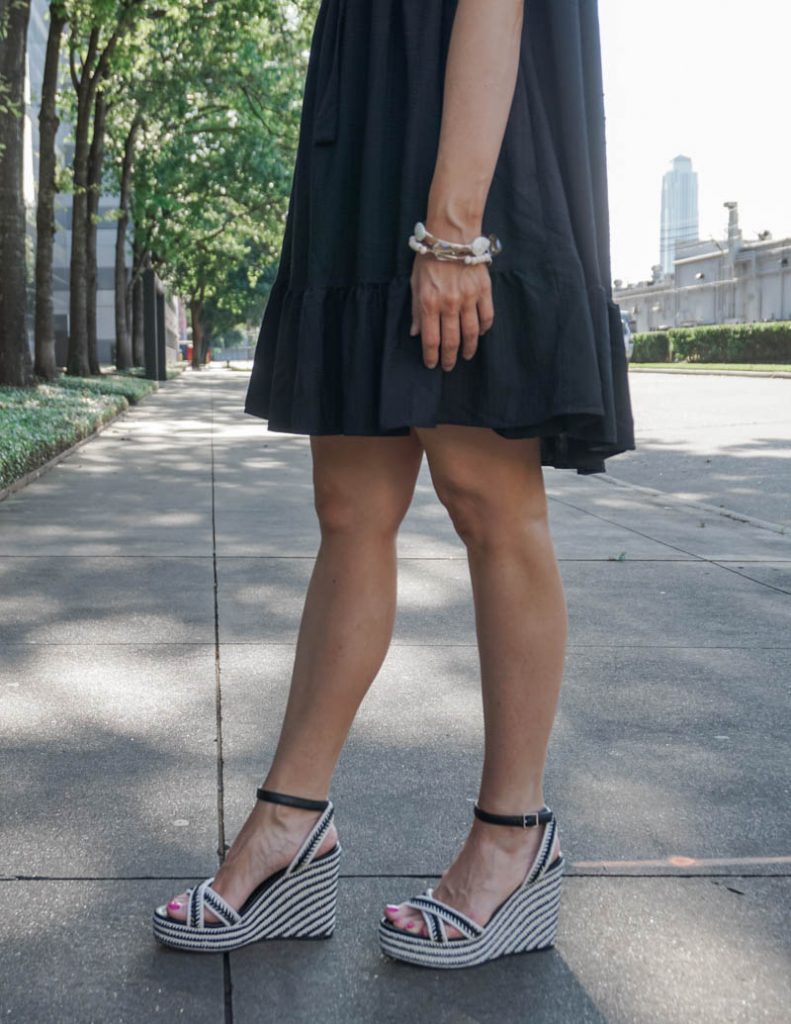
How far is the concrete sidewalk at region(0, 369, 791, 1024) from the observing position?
1.95m

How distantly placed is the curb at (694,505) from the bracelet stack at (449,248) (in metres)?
5.39

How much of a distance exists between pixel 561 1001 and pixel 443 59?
146cm

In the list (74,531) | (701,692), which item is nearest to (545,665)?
(701,692)

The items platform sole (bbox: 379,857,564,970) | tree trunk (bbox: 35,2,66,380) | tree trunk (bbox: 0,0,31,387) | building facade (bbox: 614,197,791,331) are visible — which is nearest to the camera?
platform sole (bbox: 379,857,564,970)

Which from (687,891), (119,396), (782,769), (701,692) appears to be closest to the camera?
(687,891)

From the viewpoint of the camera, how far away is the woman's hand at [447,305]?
191cm

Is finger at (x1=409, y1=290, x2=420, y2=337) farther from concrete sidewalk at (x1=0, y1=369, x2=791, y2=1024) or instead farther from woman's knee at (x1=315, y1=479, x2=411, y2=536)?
concrete sidewalk at (x1=0, y1=369, x2=791, y2=1024)

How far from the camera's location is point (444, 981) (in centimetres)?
199

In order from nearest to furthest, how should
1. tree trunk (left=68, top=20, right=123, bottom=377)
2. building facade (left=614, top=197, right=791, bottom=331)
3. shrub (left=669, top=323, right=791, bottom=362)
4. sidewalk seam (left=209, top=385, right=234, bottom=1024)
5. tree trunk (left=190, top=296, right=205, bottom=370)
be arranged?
sidewalk seam (left=209, top=385, right=234, bottom=1024) → tree trunk (left=68, top=20, right=123, bottom=377) → shrub (left=669, top=323, right=791, bottom=362) → tree trunk (left=190, top=296, right=205, bottom=370) → building facade (left=614, top=197, right=791, bottom=331)

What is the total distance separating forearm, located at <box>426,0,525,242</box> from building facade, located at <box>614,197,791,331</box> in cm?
6501

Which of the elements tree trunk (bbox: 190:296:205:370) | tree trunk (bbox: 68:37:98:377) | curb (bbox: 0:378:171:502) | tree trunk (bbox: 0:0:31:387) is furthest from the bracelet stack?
tree trunk (bbox: 190:296:205:370)

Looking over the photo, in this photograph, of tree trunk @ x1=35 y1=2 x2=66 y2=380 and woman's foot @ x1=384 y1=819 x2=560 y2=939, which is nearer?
woman's foot @ x1=384 y1=819 x2=560 y2=939

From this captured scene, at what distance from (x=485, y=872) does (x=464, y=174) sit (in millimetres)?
1110

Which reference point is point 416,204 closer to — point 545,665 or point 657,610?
point 545,665
